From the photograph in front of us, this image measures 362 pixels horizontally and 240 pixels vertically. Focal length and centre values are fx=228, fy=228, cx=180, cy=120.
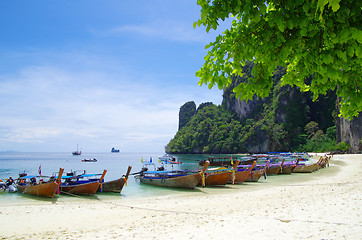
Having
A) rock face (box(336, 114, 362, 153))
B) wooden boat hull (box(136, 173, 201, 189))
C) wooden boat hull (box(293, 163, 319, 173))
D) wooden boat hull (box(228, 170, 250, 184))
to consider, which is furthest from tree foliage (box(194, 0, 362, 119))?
rock face (box(336, 114, 362, 153))

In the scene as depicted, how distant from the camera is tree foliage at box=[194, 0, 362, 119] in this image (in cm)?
249

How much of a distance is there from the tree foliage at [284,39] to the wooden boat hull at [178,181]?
15.0m

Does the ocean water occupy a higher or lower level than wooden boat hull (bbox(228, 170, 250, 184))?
lower

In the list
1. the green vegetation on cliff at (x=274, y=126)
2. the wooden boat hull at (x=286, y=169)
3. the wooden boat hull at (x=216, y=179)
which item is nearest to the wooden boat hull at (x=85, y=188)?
the wooden boat hull at (x=216, y=179)

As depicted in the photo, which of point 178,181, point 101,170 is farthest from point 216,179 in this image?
point 101,170

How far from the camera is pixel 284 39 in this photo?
9.22ft

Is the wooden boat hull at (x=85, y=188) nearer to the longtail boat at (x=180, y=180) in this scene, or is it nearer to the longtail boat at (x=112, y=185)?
the longtail boat at (x=112, y=185)

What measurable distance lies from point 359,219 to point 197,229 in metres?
4.18

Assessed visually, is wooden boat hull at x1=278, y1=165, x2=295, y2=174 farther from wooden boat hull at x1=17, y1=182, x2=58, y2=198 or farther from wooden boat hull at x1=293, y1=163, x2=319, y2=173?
wooden boat hull at x1=17, y1=182, x2=58, y2=198

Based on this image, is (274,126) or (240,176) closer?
(240,176)

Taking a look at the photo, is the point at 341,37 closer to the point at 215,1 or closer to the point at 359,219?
the point at 215,1

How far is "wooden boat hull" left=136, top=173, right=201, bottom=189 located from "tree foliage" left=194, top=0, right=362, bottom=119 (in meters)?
15.0

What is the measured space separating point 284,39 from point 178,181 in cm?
1719

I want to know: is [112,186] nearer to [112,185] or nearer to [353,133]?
[112,185]
